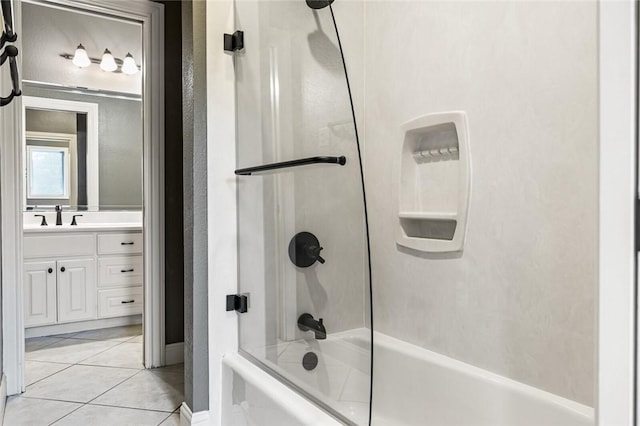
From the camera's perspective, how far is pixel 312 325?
4.42 ft

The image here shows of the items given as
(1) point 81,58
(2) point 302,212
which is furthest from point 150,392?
(1) point 81,58

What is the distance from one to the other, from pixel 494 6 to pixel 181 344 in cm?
246

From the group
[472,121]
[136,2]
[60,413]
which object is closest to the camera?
[472,121]

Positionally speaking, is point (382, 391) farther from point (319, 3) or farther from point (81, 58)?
point (81, 58)

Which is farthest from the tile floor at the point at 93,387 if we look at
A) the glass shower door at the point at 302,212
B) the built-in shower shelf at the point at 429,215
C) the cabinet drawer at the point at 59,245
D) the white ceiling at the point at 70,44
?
the white ceiling at the point at 70,44

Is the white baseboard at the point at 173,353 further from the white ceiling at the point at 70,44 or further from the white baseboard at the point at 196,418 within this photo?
the white ceiling at the point at 70,44

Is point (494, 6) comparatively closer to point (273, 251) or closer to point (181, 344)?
point (273, 251)

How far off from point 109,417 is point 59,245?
65.8 inches

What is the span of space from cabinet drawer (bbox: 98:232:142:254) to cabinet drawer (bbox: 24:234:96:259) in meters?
0.06

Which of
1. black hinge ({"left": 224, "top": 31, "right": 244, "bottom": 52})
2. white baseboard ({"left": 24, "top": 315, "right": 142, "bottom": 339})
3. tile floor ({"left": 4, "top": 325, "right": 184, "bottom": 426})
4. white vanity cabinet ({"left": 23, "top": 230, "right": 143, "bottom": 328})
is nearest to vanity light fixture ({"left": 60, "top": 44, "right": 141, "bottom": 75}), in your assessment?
white vanity cabinet ({"left": 23, "top": 230, "right": 143, "bottom": 328})

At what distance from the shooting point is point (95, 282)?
3.36 meters

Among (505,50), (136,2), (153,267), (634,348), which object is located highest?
(136,2)

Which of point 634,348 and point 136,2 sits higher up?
point 136,2

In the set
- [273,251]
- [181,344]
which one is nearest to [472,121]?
[273,251]
